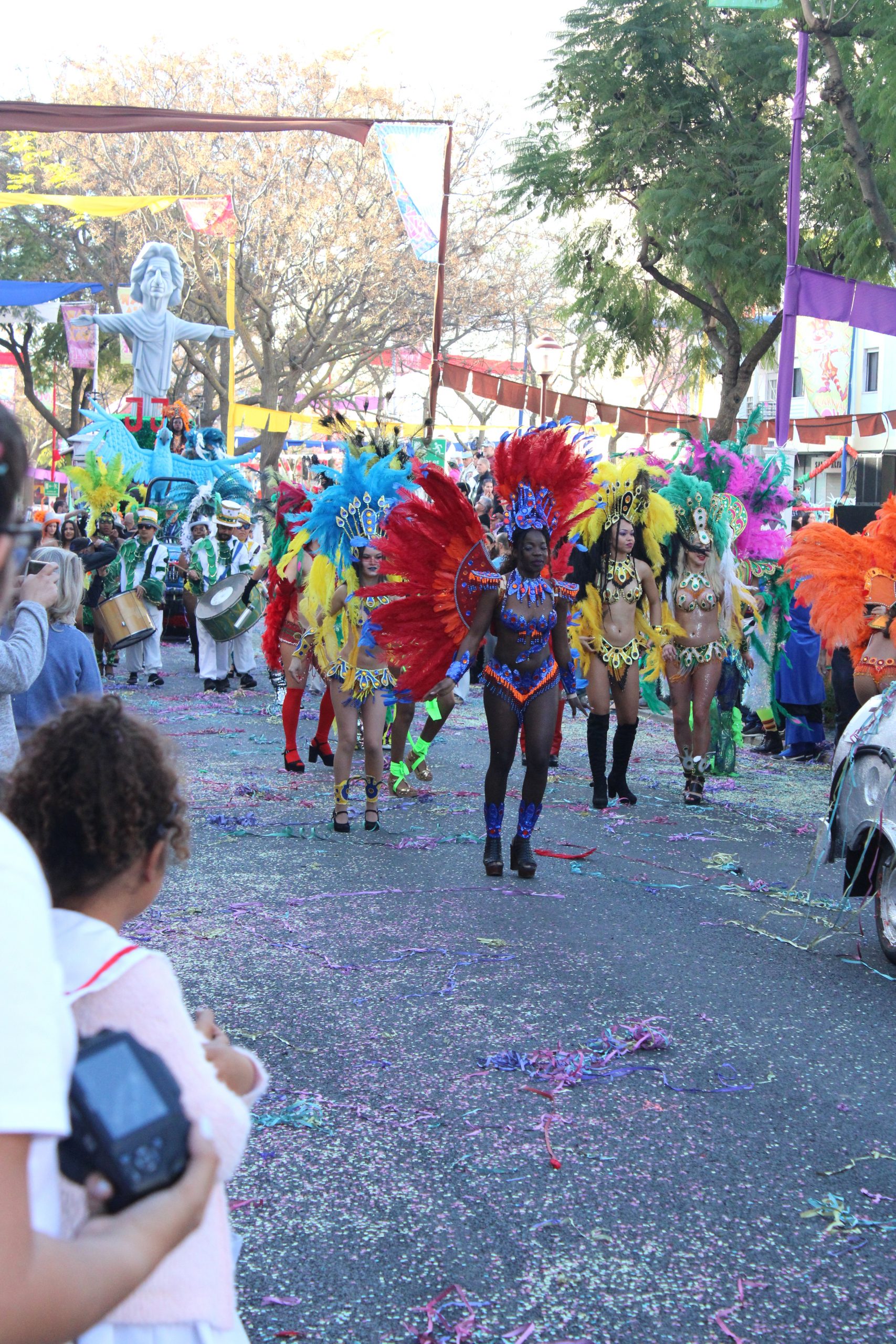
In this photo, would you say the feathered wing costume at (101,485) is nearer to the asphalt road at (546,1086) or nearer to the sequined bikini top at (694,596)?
the sequined bikini top at (694,596)

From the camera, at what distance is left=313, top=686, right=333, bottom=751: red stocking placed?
9.88 meters

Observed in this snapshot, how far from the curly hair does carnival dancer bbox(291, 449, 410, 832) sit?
21.0 ft

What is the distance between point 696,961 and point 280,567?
5.62 m

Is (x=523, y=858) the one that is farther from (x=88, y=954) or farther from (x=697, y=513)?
(x=88, y=954)

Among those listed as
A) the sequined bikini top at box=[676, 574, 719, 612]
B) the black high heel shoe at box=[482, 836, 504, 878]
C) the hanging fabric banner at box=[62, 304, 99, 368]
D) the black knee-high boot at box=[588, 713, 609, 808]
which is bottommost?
the black high heel shoe at box=[482, 836, 504, 878]

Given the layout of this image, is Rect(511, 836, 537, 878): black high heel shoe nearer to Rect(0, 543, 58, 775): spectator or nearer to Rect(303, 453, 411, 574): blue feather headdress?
Rect(303, 453, 411, 574): blue feather headdress

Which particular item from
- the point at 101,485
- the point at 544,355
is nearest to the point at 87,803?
the point at 101,485

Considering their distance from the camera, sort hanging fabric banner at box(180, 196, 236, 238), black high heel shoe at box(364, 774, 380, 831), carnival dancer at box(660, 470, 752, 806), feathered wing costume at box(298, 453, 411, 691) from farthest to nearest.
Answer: hanging fabric banner at box(180, 196, 236, 238)
carnival dancer at box(660, 470, 752, 806)
feathered wing costume at box(298, 453, 411, 691)
black high heel shoe at box(364, 774, 380, 831)

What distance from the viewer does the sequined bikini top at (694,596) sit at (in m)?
9.65

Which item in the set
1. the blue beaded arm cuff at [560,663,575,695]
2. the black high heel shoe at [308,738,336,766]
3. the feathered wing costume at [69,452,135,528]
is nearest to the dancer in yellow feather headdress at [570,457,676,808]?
the blue beaded arm cuff at [560,663,575,695]

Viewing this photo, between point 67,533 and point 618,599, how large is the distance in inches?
251

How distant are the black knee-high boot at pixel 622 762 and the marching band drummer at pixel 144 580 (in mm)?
6637

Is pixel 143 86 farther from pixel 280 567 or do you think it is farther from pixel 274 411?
pixel 280 567

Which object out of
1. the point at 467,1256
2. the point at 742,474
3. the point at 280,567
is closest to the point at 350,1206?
the point at 467,1256
